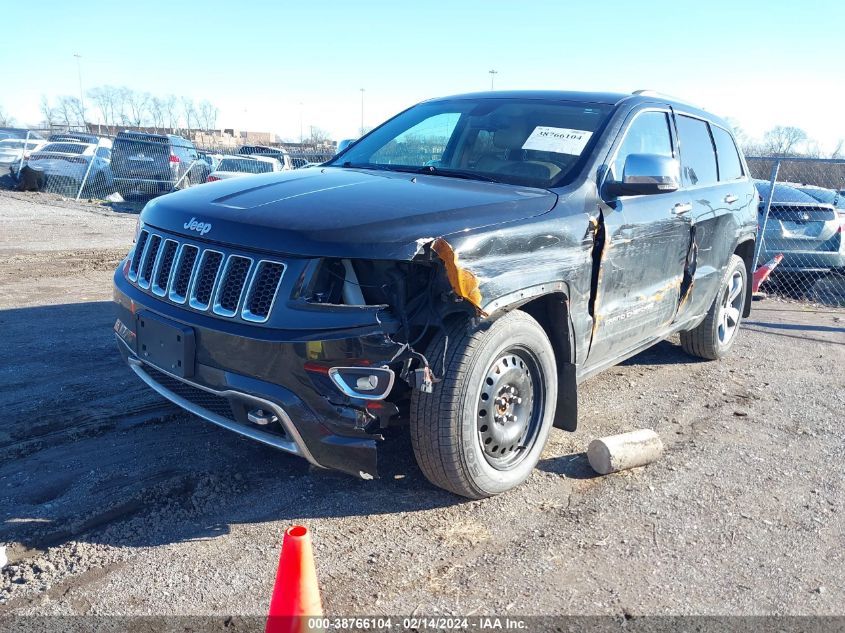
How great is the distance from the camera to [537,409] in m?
3.74

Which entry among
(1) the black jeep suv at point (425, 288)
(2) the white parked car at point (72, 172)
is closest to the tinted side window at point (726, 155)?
(1) the black jeep suv at point (425, 288)

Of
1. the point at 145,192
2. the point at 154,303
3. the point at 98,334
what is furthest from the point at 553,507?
the point at 145,192

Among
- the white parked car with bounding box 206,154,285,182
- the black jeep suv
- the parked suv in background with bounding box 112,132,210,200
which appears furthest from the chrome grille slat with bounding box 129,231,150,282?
the parked suv in background with bounding box 112,132,210,200

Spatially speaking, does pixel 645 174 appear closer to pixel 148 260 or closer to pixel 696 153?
pixel 696 153

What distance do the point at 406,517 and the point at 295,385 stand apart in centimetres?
94

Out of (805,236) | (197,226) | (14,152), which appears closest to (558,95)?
(197,226)

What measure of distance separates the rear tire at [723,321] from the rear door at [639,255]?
127cm

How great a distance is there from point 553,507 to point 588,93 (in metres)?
2.74

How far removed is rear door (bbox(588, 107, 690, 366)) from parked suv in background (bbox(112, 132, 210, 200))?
15.5 metres

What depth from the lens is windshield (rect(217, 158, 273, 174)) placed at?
57.3 ft

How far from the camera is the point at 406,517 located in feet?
11.3

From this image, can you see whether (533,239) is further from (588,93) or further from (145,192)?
(145,192)

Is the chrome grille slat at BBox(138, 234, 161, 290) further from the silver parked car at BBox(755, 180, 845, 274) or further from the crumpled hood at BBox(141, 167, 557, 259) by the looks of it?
the silver parked car at BBox(755, 180, 845, 274)

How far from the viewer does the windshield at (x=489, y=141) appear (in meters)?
4.13
